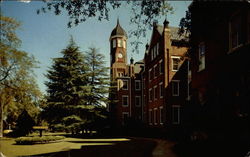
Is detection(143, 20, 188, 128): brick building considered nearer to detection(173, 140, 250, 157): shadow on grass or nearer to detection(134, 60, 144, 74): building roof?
detection(134, 60, 144, 74): building roof

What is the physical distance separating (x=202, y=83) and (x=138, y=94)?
89.0 ft

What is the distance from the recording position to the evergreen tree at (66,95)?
89.0ft

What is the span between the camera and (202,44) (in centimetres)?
1384

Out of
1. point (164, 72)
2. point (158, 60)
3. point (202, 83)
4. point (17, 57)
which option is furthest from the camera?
point (158, 60)

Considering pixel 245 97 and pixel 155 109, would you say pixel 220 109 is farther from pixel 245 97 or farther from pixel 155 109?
pixel 155 109

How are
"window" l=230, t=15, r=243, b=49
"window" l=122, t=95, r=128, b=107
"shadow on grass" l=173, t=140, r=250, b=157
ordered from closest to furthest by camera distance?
"shadow on grass" l=173, t=140, r=250, b=157 < "window" l=230, t=15, r=243, b=49 < "window" l=122, t=95, r=128, b=107

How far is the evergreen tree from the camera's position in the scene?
2712cm

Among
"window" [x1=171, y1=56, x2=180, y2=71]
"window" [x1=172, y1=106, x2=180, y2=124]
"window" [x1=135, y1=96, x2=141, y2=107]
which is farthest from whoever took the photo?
"window" [x1=135, y1=96, x2=141, y2=107]

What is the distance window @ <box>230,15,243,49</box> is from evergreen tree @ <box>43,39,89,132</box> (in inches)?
840

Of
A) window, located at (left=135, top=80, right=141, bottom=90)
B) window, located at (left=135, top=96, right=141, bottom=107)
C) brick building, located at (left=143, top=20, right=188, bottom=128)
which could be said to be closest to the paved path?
brick building, located at (left=143, top=20, right=188, bottom=128)

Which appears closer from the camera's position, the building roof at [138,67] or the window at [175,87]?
the window at [175,87]

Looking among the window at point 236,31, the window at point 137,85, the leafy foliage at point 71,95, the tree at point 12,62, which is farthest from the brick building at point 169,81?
the tree at point 12,62

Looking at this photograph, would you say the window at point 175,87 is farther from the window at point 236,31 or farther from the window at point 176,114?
the window at point 236,31

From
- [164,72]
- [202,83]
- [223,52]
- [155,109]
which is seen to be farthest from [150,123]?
[223,52]
